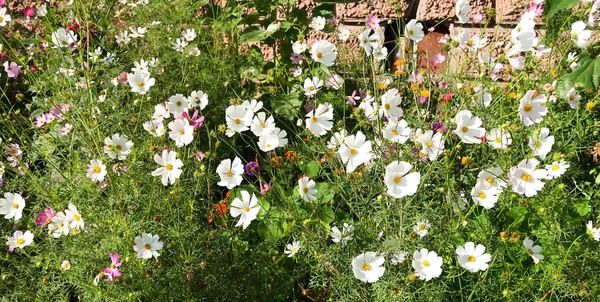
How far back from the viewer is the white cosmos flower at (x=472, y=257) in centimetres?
129

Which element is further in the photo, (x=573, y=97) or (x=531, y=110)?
(x=573, y=97)

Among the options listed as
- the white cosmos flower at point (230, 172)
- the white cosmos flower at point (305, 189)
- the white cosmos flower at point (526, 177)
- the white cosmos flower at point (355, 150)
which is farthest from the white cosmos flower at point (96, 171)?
the white cosmos flower at point (526, 177)

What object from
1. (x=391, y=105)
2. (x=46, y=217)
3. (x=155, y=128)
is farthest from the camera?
(x=155, y=128)

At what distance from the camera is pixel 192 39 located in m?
2.46

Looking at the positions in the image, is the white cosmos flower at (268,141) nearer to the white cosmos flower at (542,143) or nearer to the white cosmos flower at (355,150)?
the white cosmos flower at (355,150)

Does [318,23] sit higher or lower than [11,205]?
higher

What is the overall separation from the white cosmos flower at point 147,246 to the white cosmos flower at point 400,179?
0.63 metres

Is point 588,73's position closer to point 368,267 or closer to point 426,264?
point 426,264

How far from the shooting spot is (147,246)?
1.42 metres

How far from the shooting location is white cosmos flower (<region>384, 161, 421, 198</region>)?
1.20 meters

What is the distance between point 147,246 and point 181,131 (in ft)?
1.11

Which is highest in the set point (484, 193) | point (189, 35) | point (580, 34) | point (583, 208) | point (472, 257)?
point (580, 34)

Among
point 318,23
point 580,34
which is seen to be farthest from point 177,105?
point 580,34

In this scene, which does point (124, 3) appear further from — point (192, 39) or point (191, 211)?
point (191, 211)
